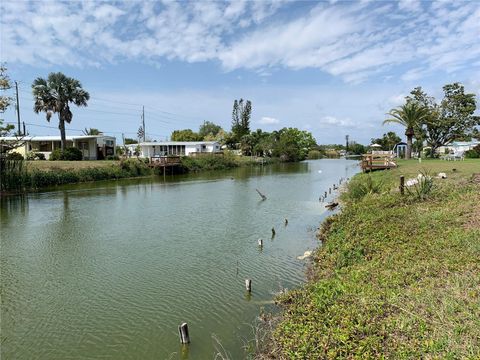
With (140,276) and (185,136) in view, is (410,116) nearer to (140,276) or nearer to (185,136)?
(140,276)

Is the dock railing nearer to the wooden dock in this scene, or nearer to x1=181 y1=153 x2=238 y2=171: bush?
x1=181 y1=153 x2=238 y2=171: bush

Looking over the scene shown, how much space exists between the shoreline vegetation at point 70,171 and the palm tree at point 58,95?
7.94 meters

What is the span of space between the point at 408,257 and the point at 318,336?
12.0ft

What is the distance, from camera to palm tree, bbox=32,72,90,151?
140 feet

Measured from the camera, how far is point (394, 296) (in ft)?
18.9

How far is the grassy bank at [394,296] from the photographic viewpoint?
4664mm

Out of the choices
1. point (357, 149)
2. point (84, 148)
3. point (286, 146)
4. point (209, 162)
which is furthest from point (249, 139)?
point (357, 149)

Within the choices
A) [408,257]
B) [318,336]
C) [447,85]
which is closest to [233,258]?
[408,257]

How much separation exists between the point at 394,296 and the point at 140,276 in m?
6.98

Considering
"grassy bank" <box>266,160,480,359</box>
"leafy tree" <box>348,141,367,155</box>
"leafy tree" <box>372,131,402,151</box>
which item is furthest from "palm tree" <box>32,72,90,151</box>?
"leafy tree" <box>348,141,367,155</box>

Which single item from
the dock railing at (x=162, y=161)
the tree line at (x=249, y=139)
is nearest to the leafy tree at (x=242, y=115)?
the tree line at (x=249, y=139)

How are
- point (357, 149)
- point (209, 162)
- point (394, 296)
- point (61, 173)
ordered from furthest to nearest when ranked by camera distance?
point (357, 149) → point (209, 162) → point (61, 173) → point (394, 296)

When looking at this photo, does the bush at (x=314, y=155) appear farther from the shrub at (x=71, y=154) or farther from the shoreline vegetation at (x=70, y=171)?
the shrub at (x=71, y=154)

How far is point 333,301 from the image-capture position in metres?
6.16
